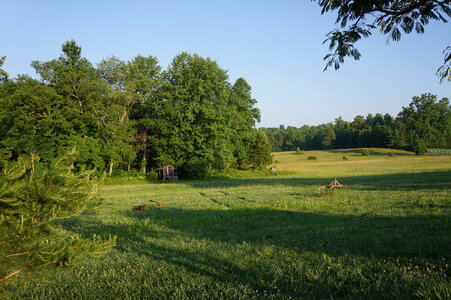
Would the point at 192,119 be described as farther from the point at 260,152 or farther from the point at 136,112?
the point at 260,152

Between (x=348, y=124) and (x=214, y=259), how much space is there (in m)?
137

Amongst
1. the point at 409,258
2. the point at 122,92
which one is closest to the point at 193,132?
the point at 122,92

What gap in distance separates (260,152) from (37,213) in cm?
5278

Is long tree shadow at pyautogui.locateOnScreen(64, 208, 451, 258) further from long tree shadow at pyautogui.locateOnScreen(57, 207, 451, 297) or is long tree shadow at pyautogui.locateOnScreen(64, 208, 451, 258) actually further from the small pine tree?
the small pine tree

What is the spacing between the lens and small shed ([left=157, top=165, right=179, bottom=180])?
1737 inches

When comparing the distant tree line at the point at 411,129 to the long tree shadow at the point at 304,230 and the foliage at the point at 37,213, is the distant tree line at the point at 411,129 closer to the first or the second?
the long tree shadow at the point at 304,230

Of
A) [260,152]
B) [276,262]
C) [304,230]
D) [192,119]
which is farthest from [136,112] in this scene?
[276,262]

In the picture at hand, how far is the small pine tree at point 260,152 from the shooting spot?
55.4m

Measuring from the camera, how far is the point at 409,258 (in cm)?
549

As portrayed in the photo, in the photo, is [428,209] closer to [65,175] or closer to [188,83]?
[65,175]

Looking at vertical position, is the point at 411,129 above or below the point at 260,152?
above

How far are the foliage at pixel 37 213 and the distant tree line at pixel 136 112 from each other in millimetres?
31992

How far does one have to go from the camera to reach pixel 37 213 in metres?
3.50

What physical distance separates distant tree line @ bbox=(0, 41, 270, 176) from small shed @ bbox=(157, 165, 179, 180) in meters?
1.13
